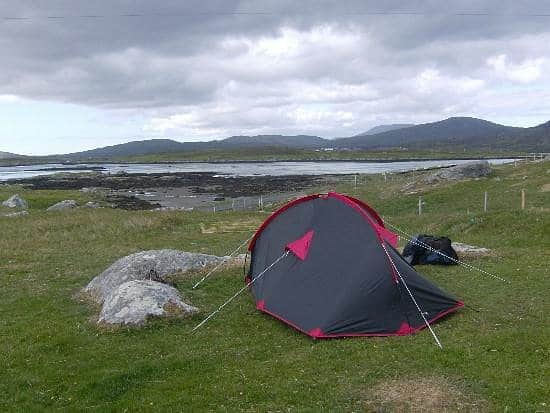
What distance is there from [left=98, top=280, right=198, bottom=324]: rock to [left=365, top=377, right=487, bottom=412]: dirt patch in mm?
6326

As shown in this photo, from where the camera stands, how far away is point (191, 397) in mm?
9406

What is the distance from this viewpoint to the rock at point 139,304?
13.2 meters

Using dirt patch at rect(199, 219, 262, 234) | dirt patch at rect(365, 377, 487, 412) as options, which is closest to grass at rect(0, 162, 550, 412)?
dirt patch at rect(365, 377, 487, 412)

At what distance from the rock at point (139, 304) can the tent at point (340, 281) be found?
2362 mm

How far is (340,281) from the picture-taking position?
13.0 metres

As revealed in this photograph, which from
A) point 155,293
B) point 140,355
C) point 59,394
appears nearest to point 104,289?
point 155,293

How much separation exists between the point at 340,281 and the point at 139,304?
5240mm

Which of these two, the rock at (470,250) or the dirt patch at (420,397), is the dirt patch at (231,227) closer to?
the rock at (470,250)

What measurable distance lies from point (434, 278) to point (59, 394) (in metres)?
11.7

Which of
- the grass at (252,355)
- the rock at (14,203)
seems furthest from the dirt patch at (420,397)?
the rock at (14,203)

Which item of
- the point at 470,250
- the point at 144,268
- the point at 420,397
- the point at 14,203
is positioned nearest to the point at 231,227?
the point at 144,268

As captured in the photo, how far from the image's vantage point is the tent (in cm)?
1235

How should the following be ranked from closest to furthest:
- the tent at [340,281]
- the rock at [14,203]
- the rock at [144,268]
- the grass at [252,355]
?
the grass at [252,355]
the tent at [340,281]
the rock at [144,268]
the rock at [14,203]

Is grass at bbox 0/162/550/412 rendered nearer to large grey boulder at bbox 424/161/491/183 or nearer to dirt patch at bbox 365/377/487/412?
dirt patch at bbox 365/377/487/412
